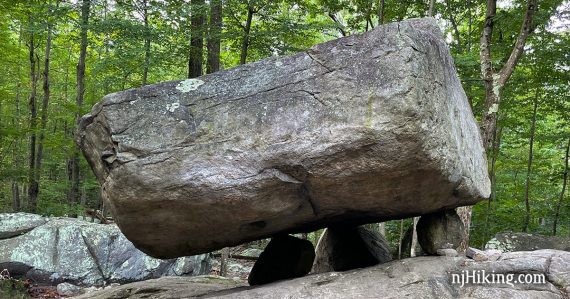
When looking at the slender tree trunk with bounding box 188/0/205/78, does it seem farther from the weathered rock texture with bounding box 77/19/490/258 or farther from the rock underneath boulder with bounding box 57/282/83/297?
the rock underneath boulder with bounding box 57/282/83/297

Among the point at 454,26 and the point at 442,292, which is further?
the point at 454,26

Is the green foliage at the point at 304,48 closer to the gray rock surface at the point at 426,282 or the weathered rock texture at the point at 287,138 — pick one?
the weathered rock texture at the point at 287,138

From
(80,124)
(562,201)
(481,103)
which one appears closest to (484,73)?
(481,103)

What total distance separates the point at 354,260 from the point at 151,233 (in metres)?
3.17

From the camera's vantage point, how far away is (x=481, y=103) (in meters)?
13.2

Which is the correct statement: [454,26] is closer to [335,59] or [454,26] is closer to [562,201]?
[562,201]

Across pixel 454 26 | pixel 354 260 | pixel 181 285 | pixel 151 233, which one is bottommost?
pixel 181 285

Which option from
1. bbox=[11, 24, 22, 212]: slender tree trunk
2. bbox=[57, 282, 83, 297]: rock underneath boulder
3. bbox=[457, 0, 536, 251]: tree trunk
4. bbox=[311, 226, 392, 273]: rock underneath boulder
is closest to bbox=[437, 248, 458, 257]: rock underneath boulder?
bbox=[311, 226, 392, 273]: rock underneath boulder

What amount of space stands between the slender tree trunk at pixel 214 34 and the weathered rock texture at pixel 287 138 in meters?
5.05

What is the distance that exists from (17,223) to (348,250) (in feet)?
28.1

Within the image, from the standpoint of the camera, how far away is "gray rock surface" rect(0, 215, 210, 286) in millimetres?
10252

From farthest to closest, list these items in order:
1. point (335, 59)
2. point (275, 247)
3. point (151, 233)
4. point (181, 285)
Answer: point (181, 285) < point (275, 247) < point (151, 233) < point (335, 59)

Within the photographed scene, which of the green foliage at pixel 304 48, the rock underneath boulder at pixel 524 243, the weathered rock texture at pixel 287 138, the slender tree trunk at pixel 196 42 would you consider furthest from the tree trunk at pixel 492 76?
the slender tree trunk at pixel 196 42

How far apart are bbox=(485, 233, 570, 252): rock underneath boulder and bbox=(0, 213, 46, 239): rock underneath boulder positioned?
36.6ft
